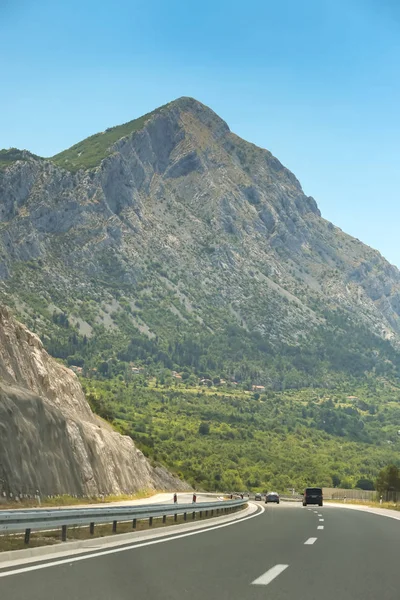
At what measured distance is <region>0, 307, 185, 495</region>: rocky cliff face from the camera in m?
47.0

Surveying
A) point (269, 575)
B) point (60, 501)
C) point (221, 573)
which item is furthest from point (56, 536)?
point (60, 501)

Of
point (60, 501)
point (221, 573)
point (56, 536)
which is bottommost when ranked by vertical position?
point (60, 501)

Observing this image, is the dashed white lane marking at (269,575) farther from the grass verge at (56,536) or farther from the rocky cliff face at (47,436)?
the rocky cliff face at (47,436)

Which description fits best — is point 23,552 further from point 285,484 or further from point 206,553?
point 285,484

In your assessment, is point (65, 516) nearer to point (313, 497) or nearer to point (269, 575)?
point (269, 575)

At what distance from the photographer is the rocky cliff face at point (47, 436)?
47.0 m

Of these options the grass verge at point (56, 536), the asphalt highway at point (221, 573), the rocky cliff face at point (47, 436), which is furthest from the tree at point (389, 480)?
the asphalt highway at point (221, 573)

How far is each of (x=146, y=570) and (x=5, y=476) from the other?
29.3 m

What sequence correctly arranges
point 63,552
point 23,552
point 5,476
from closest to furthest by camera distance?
point 23,552, point 63,552, point 5,476

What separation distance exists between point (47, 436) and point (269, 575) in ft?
134

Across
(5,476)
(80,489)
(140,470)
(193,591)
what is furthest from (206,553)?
(140,470)

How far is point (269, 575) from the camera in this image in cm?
1436

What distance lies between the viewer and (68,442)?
189 feet

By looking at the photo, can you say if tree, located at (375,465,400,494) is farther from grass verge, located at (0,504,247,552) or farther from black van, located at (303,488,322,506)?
grass verge, located at (0,504,247,552)
